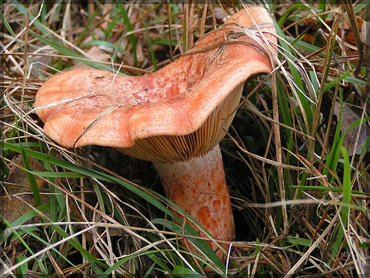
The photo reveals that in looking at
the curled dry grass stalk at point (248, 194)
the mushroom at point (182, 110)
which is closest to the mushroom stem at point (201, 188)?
the mushroom at point (182, 110)

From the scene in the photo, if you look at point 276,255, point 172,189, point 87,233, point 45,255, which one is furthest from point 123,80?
point 276,255

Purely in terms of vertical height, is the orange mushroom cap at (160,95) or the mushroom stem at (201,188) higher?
the orange mushroom cap at (160,95)

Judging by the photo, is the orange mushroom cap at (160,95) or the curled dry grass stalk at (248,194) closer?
the orange mushroom cap at (160,95)

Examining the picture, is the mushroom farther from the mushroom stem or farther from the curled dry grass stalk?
the curled dry grass stalk

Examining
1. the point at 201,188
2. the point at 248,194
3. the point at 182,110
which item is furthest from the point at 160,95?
the point at 248,194

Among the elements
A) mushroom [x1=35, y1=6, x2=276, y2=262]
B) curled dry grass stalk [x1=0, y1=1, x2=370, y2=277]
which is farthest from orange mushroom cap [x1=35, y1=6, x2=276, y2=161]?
curled dry grass stalk [x1=0, y1=1, x2=370, y2=277]

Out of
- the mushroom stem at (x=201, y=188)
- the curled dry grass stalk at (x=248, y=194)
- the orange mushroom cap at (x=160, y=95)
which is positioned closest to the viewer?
the orange mushroom cap at (x=160, y=95)

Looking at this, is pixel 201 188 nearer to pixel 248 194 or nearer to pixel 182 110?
pixel 248 194

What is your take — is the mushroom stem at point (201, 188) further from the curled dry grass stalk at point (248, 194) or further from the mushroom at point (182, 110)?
the curled dry grass stalk at point (248, 194)
